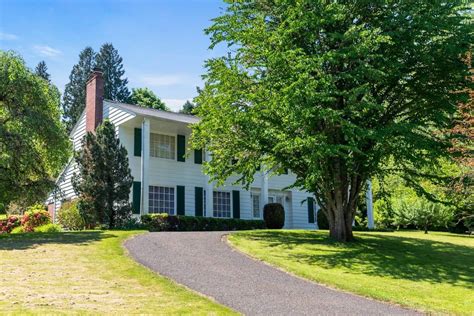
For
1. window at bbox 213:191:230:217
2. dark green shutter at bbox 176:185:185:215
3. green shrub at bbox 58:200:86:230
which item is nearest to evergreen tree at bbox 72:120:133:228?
green shrub at bbox 58:200:86:230

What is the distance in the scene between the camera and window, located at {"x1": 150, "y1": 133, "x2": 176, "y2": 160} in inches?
912

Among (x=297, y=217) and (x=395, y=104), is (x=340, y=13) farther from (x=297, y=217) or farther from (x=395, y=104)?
(x=297, y=217)

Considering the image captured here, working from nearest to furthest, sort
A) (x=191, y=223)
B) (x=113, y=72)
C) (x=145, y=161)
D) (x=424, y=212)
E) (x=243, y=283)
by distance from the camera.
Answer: (x=243, y=283) < (x=191, y=223) < (x=145, y=161) < (x=424, y=212) < (x=113, y=72)

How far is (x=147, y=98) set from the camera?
55.1 meters

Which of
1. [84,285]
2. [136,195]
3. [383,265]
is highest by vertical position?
[136,195]

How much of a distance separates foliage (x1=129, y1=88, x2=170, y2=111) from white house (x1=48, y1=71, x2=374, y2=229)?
28.0 m

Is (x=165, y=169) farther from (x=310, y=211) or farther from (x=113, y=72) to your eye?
(x=113, y=72)

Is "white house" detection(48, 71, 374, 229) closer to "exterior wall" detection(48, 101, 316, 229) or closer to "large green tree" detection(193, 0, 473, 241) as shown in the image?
"exterior wall" detection(48, 101, 316, 229)

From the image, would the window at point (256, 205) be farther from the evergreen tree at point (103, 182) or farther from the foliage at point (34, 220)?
the foliage at point (34, 220)

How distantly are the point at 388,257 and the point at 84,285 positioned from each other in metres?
8.94

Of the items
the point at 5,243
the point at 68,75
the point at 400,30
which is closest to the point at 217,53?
the point at 400,30

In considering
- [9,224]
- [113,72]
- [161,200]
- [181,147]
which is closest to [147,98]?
[113,72]

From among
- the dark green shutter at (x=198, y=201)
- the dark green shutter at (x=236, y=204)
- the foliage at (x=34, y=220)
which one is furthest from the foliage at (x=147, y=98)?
the dark green shutter at (x=198, y=201)

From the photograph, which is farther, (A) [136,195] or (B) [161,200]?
(B) [161,200]
